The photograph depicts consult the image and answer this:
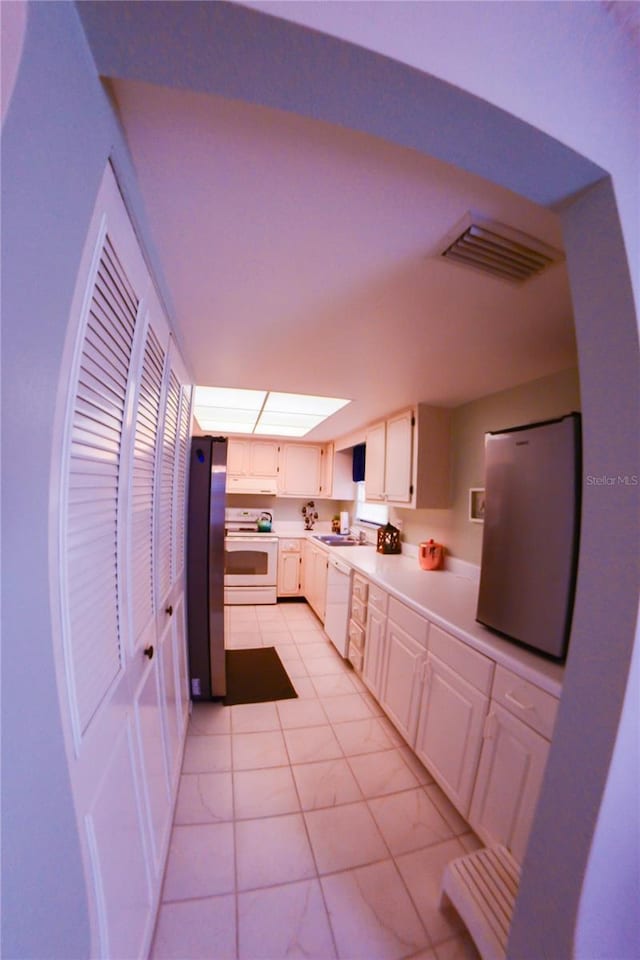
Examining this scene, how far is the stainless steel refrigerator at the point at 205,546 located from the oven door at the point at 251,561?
6.15 feet

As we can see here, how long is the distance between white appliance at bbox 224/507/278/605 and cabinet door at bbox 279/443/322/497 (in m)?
0.72

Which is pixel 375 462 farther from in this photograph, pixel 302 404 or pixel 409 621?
pixel 409 621

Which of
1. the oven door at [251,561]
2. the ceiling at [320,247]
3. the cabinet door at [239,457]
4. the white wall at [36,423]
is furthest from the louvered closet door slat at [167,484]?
the cabinet door at [239,457]

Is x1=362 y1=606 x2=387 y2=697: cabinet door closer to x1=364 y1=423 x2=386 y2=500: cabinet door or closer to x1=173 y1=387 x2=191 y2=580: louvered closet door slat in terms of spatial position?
x1=364 y1=423 x2=386 y2=500: cabinet door

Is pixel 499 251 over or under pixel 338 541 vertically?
over

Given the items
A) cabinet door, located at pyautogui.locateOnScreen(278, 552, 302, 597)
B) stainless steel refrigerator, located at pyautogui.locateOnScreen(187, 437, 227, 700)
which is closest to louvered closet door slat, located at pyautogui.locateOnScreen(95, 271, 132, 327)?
stainless steel refrigerator, located at pyautogui.locateOnScreen(187, 437, 227, 700)

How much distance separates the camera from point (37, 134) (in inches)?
15.5

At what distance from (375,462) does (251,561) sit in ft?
6.88

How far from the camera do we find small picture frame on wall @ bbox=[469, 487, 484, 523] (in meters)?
2.22

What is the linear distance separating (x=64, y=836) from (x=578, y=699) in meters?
0.94

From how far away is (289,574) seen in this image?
4.19m

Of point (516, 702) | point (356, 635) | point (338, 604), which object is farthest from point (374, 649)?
point (516, 702)

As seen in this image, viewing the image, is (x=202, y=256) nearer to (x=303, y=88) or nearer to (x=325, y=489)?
(x=303, y=88)

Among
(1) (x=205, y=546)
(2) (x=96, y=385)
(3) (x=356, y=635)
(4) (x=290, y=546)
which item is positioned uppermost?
(2) (x=96, y=385)
